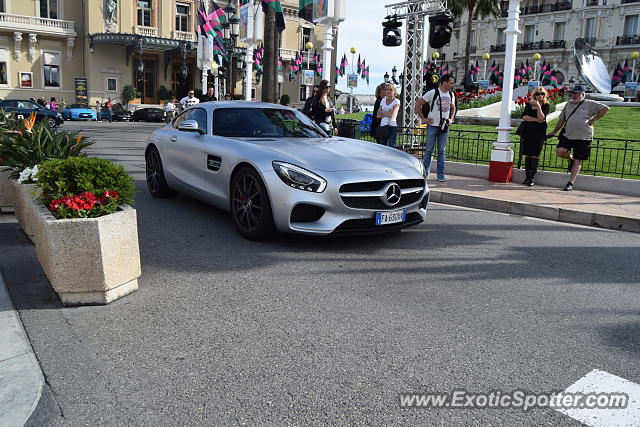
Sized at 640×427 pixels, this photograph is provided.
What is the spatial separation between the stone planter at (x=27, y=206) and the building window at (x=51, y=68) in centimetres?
4518

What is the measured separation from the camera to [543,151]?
1277cm

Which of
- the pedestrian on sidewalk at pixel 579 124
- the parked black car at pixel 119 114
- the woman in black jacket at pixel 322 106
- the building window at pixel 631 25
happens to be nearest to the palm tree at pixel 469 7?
the building window at pixel 631 25

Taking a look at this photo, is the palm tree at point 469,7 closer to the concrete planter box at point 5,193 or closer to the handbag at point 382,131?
the handbag at point 382,131

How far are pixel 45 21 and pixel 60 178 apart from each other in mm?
47709

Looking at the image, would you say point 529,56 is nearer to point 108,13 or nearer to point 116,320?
point 108,13

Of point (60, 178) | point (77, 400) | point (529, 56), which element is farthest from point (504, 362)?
point (529, 56)

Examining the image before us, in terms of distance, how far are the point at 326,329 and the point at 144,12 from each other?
50.7 m

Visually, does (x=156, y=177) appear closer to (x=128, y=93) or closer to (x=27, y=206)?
(x=27, y=206)

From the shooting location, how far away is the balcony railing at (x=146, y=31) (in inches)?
1866

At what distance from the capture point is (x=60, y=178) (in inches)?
174

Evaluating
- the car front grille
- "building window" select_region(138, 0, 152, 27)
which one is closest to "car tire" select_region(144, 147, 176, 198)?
the car front grille

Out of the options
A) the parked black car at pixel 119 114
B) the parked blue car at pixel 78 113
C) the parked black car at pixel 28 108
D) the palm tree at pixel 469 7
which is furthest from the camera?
the palm tree at pixel 469 7

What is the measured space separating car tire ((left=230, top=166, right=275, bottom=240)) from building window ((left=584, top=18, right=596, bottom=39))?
61.3m

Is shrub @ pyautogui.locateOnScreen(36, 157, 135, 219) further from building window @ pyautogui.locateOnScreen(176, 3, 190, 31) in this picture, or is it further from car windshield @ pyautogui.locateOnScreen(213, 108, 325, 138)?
building window @ pyautogui.locateOnScreen(176, 3, 190, 31)
